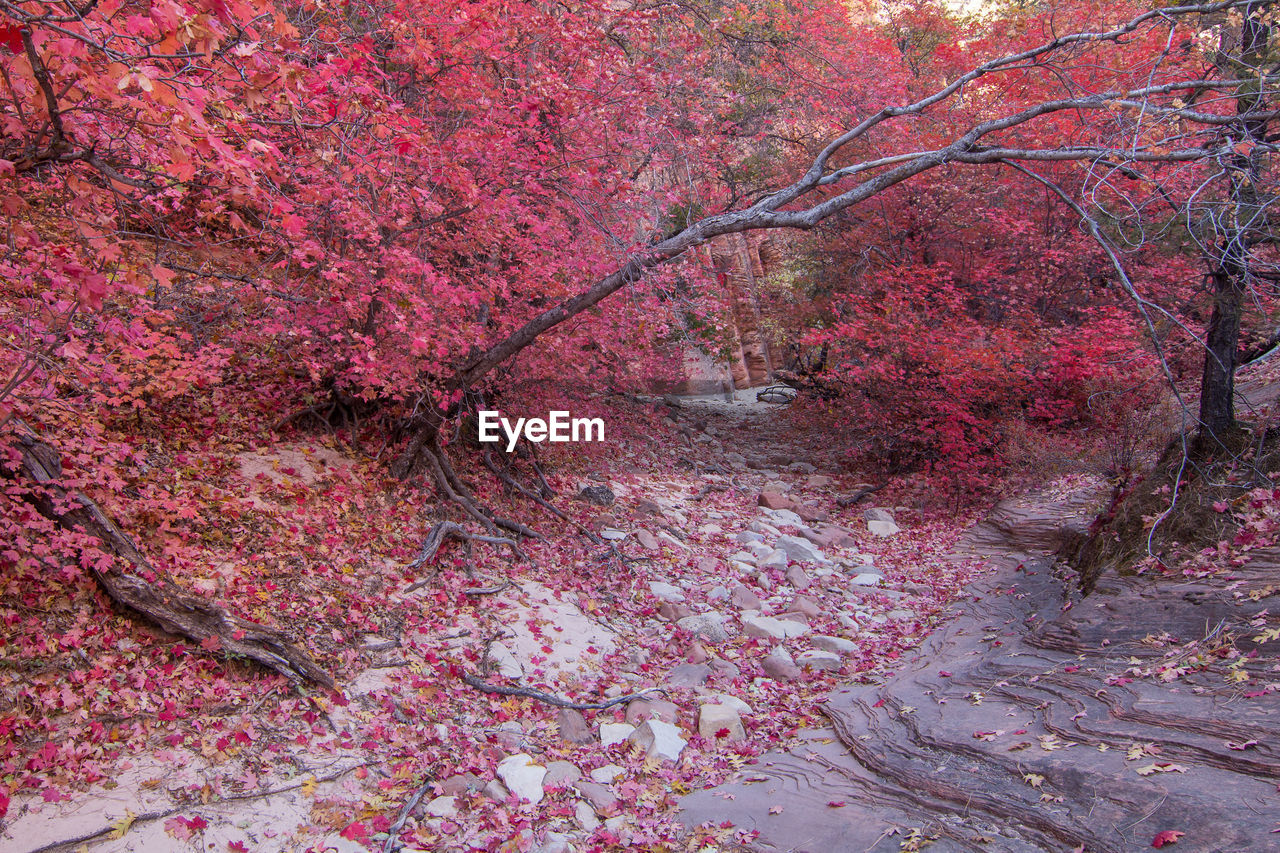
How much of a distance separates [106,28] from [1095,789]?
6.29 m

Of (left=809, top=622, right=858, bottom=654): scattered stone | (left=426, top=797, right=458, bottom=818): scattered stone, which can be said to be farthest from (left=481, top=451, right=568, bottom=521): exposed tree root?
(left=426, top=797, right=458, bottom=818): scattered stone

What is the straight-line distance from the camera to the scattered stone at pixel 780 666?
7.49 metres

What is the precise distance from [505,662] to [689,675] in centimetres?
174

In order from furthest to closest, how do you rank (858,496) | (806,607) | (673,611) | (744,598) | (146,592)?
(858,496), (744,598), (806,607), (673,611), (146,592)

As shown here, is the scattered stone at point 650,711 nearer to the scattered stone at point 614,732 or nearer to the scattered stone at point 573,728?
the scattered stone at point 614,732

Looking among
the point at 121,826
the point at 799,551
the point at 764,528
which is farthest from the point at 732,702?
the point at 764,528

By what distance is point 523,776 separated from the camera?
17.6ft

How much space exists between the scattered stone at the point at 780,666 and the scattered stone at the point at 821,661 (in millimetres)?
112

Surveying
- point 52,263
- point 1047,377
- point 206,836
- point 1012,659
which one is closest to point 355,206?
point 52,263

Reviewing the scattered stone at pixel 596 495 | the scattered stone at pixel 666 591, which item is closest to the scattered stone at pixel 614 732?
the scattered stone at pixel 666 591

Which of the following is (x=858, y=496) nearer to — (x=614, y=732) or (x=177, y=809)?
(x=614, y=732)

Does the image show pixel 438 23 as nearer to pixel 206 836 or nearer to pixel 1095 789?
pixel 206 836

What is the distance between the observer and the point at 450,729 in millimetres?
5832

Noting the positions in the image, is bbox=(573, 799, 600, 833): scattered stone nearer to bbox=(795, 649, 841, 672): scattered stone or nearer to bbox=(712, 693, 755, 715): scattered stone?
bbox=(712, 693, 755, 715): scattered stone
